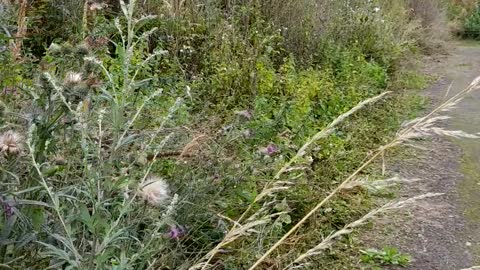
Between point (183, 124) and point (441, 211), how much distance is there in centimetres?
162

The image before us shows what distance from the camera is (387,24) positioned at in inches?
314

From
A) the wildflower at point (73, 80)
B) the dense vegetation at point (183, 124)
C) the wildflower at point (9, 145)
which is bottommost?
the dense vegetation at point (183, 124)

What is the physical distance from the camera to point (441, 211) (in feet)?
12.0

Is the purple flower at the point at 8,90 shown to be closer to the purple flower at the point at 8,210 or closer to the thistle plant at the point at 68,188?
the thistle plant at the point at 68,188

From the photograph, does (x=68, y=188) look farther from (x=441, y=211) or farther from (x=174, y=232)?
(x=441, y=211)

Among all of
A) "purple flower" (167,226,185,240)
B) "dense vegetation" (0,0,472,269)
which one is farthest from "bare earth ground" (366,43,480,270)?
"purple flower" (167,226,185,240)

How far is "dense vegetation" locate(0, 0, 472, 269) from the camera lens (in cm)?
157

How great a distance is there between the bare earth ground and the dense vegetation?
262mm

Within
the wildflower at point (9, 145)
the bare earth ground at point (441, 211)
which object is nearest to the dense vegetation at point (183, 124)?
the wildflower at point (9, 145)

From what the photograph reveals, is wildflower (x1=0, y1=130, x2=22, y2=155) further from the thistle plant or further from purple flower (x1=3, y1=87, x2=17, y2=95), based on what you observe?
purple flower (x1=3, y1=87, x2=17, y2=95)

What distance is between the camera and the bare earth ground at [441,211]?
315 cm

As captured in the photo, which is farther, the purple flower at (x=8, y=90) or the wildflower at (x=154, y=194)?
the purple flower at (x=8, y=90)

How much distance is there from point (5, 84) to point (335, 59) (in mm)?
4256

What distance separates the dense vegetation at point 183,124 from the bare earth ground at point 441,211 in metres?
0.26
